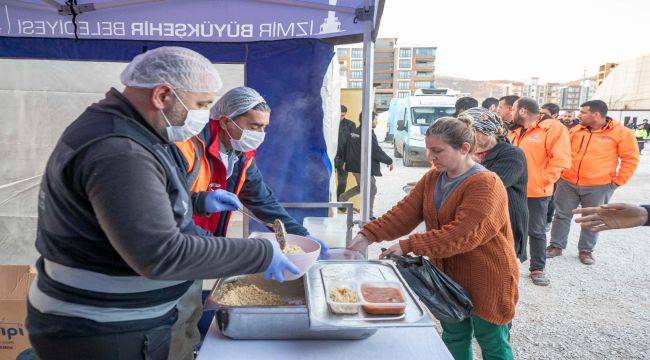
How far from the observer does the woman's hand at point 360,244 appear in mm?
2230

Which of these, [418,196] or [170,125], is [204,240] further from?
[418,196]

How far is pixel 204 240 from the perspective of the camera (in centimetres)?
121

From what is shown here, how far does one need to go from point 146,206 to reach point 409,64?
90741 millimetres

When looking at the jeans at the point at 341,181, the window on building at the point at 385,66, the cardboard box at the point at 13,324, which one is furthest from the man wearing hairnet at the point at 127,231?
the window on building at the point at 385,66

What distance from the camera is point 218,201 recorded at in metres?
1.86

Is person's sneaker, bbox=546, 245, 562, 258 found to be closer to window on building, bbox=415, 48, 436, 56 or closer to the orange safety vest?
the orange safety vest

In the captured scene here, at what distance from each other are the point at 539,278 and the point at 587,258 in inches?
43.8

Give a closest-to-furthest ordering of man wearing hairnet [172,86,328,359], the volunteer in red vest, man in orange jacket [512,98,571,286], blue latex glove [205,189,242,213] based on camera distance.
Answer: blue latex glove [205,189,242,213]
man wearing hairnet [172,86,328,359]
the volunteer in red vest
man in orange jacket [512,98,571,286]

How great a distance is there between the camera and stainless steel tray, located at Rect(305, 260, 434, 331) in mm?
1299

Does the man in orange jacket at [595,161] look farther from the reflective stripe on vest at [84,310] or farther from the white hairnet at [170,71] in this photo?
the reflective stripe on vest at [84,310]

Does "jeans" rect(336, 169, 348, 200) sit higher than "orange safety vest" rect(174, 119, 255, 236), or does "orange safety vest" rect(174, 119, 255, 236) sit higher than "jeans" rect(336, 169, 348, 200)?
"orange safety vest" rect(174, 119, 255, 236)

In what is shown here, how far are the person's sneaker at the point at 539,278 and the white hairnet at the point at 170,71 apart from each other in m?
4.24

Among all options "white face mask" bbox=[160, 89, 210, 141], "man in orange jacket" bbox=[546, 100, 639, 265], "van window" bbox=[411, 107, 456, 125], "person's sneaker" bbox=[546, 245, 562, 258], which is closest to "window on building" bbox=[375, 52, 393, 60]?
"van window" bbox=[411, 107, 456, 125]

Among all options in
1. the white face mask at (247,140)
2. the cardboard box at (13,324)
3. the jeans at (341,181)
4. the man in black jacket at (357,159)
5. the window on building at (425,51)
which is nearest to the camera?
the white face mask at (247,140)
